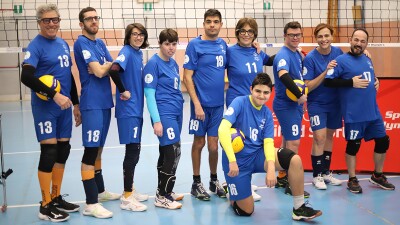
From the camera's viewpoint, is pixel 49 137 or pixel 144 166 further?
pixel 144 166

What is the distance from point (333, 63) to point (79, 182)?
333 centimetres

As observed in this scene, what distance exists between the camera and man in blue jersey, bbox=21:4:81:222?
Result: 14.2 ft

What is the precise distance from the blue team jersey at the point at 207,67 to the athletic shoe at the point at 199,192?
2.98 ft

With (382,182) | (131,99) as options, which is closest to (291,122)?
(382,182)

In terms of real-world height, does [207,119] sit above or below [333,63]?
below

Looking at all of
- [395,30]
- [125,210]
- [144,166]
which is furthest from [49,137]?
[395,30]

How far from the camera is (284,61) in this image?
16.9ft

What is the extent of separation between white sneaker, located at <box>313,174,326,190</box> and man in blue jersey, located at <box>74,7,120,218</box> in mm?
2378

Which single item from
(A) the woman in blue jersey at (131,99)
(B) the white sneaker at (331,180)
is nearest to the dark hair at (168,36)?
(A) the woman in blue jersey at (131,99)

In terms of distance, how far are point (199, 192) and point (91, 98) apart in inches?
62.2

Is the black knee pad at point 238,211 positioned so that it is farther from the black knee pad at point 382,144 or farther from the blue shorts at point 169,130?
the black knee pad at point 382,144

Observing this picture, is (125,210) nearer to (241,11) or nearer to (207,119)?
(207,119)

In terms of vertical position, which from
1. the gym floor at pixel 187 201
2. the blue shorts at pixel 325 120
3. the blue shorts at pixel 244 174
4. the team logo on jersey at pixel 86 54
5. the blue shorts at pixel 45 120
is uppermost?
the team logo on jersey at pixel 86 54

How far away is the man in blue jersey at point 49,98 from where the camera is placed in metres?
4.32
